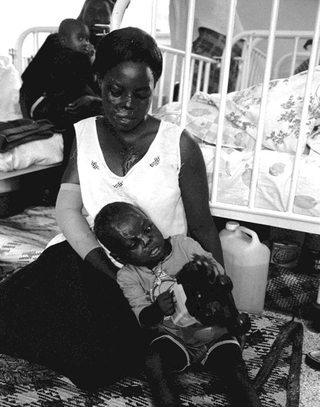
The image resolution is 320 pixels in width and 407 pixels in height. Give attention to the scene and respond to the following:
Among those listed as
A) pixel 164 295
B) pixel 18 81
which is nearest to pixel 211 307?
pixel 164 295

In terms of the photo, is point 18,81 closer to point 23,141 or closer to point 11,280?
point 23,141

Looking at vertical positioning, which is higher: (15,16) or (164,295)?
(15,16)

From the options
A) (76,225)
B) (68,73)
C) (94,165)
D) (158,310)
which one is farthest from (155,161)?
(68,73)

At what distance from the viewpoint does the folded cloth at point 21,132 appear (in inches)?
60.3

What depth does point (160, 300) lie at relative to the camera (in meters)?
0.86

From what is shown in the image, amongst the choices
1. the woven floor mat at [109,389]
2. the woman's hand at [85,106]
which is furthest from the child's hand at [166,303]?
the woman's hand at [85,106]

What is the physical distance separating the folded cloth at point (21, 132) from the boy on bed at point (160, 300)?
735mm

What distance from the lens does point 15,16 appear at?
2.77 metres

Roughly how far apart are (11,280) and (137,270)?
338 millimetres

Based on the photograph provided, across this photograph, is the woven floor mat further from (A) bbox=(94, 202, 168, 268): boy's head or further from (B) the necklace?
(B) the necklace

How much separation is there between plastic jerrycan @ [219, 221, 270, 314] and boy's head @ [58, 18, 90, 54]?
1.06 metres

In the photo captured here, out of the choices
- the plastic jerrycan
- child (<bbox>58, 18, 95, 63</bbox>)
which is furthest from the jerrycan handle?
child (<bbox>58, 18, 95, 63</bbox>)

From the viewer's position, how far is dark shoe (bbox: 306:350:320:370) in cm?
105

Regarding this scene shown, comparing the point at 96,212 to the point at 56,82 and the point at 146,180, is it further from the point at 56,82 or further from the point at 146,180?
the point at 56,82
